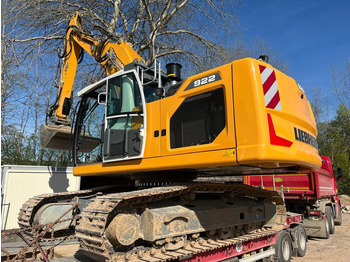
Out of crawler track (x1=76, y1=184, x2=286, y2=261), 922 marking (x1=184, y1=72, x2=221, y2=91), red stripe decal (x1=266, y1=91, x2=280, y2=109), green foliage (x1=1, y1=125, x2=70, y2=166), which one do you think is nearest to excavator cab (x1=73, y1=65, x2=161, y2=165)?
922 marking (x1=184, y1=72, x2=221, y2=91)

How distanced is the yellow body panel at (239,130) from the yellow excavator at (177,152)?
14mm

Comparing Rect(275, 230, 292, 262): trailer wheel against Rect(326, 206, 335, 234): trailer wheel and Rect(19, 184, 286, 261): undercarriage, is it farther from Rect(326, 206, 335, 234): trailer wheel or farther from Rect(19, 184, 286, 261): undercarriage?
Rect(326, 206, 335, 234): trailer wheel

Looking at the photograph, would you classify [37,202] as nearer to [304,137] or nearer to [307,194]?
[304,137]

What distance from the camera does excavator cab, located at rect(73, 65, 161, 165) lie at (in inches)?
163

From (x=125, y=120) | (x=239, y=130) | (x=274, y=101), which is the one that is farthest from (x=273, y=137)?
(x=125, y=120)

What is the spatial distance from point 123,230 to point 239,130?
5.75ft

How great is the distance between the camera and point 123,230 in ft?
10.8

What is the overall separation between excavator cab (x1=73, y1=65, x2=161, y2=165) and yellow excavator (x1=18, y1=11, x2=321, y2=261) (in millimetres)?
15

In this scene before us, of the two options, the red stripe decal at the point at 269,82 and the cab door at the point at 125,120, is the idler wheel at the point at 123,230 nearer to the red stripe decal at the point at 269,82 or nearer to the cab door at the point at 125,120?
the cab door at the point at 125,120

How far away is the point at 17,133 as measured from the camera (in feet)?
55.3

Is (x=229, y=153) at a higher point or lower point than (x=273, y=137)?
lower

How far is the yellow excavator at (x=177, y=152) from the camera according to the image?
334 centimetres

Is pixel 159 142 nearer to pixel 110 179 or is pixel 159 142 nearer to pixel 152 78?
pixel 152 78

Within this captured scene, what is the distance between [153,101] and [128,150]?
2.76ft
